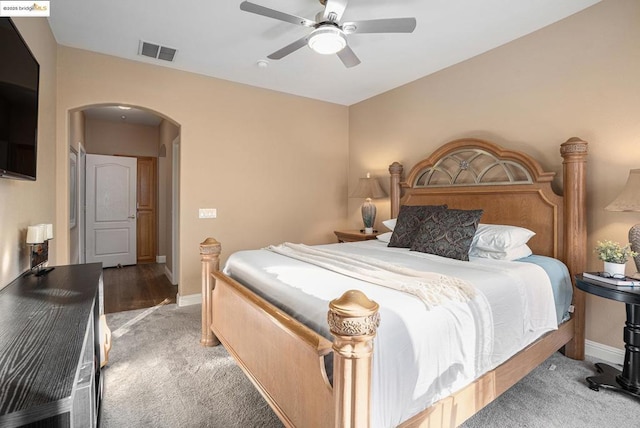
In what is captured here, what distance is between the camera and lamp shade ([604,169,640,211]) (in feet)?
6.74

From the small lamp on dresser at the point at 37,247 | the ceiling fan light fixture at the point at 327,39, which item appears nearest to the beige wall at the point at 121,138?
the small lamp on dresser at the point at 37,247

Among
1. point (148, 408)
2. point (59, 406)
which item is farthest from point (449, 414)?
point (148, 408)

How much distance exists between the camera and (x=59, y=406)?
728mm

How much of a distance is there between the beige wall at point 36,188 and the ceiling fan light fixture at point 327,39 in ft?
6.03

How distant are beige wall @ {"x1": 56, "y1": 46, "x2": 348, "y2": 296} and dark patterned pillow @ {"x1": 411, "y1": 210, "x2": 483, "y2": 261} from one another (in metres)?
2.19

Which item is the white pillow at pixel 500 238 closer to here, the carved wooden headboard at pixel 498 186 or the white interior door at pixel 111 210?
the carved wooden headboard at pixel 498 186

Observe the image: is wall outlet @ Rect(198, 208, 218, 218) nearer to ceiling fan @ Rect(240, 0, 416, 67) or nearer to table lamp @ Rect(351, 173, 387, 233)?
table lamp @ Rect(351, 173, 387, 233)

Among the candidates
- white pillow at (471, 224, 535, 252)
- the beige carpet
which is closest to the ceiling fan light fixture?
white pillow at (471, 224, 535, 252)

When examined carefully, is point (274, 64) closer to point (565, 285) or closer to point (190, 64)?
point (190, 64)

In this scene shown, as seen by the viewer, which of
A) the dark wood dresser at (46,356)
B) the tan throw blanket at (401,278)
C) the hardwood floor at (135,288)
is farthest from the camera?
the hardwood floor at (135,288)

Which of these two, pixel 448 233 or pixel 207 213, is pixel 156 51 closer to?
pixel 207 213

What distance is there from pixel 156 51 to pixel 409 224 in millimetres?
3144

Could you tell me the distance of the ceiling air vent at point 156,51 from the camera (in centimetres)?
318

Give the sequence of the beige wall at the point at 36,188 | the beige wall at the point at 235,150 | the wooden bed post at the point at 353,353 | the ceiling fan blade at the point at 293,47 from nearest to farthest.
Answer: the wooden bed post at the point at 353,353 < the beige wall at the point at 36,188 < the ceiling fan blade at the point at 293,47 < the beige wall at the point at 235,150
